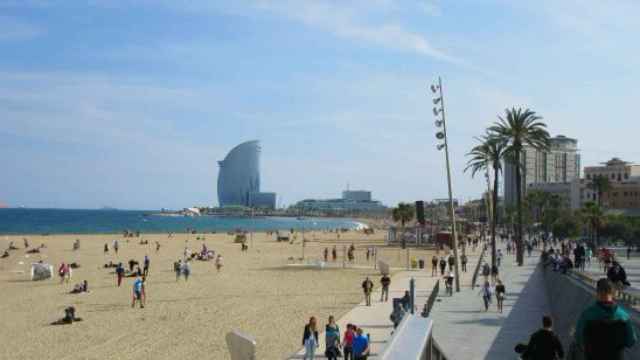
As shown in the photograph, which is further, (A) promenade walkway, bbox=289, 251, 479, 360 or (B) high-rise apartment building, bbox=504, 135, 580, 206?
(B) high-rise apartment building, bbox=504, 135, 580, 206

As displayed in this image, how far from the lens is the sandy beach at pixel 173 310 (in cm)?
1731

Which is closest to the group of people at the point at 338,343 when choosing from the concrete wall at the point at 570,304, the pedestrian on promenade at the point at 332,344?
the pedestrian on promenade at the point at 332,344

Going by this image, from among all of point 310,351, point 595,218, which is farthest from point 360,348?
point 595,218

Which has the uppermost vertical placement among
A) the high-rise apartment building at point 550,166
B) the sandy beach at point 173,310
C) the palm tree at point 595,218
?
the high-rise apartment building at point 550,166

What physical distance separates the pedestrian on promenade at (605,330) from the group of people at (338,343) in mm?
8038

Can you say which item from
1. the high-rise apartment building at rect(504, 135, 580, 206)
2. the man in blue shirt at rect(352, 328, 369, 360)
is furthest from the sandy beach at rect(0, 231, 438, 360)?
the high-rise apartment building at rect(504, 135, 580, 206)

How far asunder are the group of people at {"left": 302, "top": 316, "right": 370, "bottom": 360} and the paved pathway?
1.41m

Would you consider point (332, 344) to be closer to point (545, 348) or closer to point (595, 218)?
point (545, 348)

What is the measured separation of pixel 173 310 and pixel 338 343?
36.3 feet

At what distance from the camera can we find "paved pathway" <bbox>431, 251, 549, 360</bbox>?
536 inches

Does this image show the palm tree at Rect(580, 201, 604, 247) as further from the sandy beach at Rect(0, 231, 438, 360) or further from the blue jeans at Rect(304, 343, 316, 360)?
the blue jeans at Rect(304, 343, 316, 360)

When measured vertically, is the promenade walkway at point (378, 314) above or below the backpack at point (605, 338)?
below

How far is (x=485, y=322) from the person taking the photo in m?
17.3

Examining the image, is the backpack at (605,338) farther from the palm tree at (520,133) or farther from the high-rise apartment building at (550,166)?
the high-rise apartment building at (550,166)
